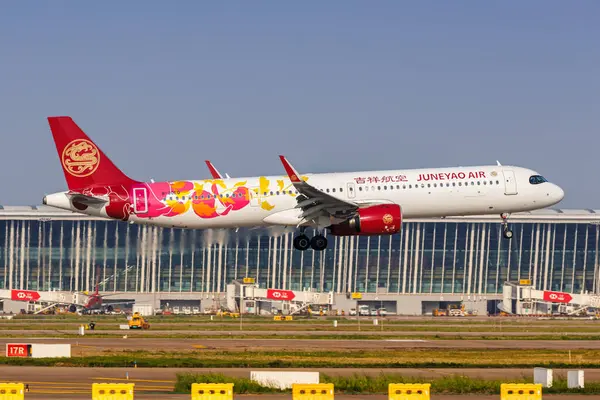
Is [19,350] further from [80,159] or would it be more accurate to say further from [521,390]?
[521,390]

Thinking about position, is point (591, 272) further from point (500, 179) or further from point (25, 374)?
point (25, 374)

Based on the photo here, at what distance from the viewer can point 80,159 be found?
73.5 meters

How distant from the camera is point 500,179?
73.8 m

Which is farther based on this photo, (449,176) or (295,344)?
(295,344)

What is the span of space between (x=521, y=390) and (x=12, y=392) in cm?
1988

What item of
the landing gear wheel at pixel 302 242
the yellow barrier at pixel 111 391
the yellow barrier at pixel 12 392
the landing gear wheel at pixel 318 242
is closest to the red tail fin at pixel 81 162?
the landing gear wheel at pixel 302 242

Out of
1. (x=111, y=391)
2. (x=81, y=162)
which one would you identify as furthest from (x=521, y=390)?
(x=81, y=162)

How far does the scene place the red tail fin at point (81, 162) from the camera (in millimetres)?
73125

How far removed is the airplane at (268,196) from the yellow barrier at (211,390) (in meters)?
31.9

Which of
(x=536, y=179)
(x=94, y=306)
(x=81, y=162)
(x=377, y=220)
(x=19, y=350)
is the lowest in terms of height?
(x=94, y=306)

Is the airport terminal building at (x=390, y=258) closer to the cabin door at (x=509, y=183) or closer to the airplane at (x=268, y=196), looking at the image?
the airplane at (x=268, y=196)

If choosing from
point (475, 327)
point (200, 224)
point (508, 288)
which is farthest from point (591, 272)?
point (200, 224)

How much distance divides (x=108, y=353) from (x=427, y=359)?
20495mm

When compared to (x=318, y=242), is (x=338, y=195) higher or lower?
higher
